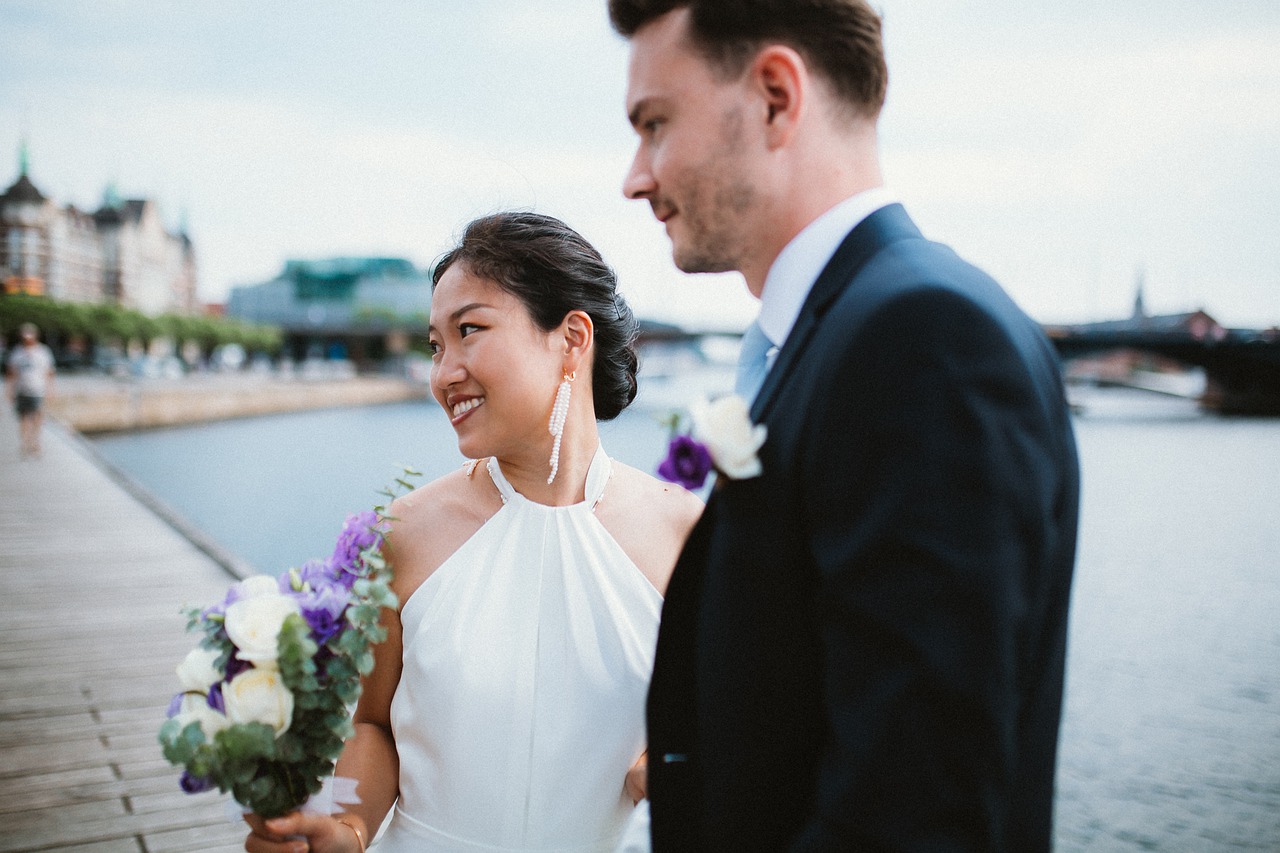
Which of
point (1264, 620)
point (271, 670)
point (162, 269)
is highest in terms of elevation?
point (162, 269)

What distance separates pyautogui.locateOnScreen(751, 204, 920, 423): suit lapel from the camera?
3.56 feet

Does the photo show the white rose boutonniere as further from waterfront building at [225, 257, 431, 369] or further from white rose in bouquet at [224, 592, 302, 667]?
waterfront building at [225, 257, 431, 369]

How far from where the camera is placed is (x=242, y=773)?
4.51 ft

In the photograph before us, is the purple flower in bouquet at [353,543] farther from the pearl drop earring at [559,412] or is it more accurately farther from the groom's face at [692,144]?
the groom's face at [692,144]

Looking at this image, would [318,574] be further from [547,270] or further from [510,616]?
[547,270]

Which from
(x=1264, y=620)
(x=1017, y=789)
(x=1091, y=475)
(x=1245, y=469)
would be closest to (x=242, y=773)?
(x=1017, y=789)

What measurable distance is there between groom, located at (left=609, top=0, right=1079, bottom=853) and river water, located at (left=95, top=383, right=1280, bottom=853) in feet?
3.83

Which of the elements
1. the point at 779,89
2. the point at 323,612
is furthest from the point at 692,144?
the point at 323,612

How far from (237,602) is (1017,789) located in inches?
44.2

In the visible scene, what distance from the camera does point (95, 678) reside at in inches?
199

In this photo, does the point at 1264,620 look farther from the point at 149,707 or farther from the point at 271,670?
the point at 271,670

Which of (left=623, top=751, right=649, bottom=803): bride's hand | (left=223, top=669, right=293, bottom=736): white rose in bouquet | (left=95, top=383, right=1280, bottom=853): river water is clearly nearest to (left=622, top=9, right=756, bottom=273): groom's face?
(left=223, top=669, right=293, bottom=736): white rose in bouquet

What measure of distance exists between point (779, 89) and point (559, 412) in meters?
1.21

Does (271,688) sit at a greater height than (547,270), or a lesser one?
lesser
